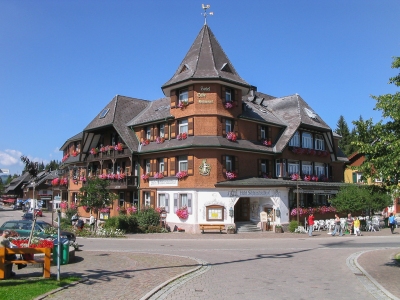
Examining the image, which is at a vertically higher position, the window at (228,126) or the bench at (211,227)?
the window at (228,126)

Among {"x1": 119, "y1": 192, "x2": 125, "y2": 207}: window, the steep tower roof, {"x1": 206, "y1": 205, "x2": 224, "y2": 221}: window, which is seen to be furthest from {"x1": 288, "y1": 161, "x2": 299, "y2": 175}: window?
{"x1": 119, "y1": 192, "x2": 125, "y2": 207}: window

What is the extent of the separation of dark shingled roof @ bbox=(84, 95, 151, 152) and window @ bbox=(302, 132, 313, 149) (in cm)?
1622

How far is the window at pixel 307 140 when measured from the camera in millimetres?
40781

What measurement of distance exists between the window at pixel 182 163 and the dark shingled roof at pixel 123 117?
228 inches

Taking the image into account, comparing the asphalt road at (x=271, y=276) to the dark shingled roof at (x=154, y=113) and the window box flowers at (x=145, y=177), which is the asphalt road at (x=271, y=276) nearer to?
the window box flowers at (x=145, y=177)

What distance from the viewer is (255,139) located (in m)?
36.7

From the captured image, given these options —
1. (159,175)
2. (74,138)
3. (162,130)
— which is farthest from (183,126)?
(74,138)

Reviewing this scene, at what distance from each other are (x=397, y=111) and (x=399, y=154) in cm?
168

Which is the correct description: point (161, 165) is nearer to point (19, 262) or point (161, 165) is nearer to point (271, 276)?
point (271, 276)

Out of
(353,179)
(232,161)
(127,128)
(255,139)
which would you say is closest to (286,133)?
(255,139)

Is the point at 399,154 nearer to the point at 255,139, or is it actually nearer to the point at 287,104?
the point at 255,139

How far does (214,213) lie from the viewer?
32.0m

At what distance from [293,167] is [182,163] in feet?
38.6

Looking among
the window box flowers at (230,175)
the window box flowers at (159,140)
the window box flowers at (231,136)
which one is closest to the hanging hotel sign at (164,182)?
the window box flowers at (159,140)
